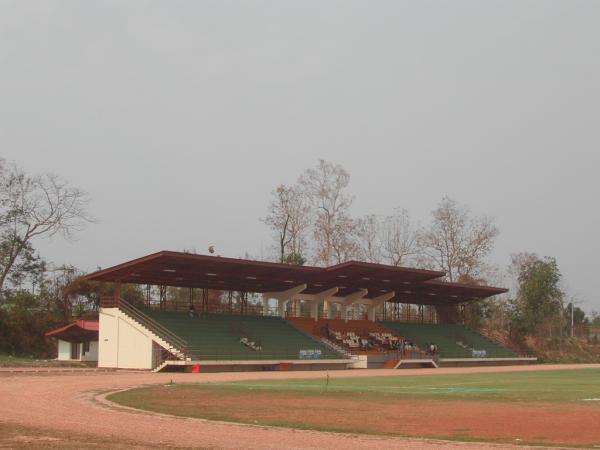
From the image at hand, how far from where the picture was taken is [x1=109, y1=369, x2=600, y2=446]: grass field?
54.6 ft

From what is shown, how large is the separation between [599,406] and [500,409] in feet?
10.1

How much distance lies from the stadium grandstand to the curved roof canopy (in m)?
0.08

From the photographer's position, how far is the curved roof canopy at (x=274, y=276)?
158 ft

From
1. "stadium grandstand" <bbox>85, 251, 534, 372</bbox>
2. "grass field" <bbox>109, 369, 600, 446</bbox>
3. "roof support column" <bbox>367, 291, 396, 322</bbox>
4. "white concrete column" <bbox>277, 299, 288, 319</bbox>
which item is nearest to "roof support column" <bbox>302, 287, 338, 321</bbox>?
"stadium grandstand" <bbox>85, 251, 534, 372</bbox>

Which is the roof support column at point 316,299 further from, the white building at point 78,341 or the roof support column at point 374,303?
the white building at point 78,341

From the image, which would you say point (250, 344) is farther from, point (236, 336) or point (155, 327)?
point (155, 327)

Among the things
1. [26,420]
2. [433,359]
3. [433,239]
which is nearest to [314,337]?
[433,359]

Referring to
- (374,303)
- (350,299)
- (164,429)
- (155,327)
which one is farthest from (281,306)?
(164,429)

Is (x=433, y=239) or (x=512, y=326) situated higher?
(x=433, y=239)

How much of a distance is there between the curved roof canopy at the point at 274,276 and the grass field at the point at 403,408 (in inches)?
659

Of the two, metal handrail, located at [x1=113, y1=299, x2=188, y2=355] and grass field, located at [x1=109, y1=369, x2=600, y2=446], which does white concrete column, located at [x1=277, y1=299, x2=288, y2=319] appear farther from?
grass field, located at [x1=109, y1=369, x2=600, y2=446]

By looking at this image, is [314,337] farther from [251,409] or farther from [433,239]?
[251,409]

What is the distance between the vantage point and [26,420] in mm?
16844

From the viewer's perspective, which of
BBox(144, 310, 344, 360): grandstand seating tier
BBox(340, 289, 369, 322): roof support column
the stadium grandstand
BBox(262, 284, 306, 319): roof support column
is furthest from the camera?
BBox(340, 289, 369, 322): roof support column
